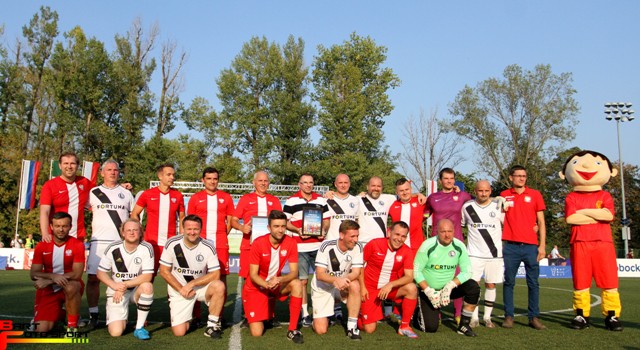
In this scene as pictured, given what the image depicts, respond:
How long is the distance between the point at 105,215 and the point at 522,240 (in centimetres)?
556

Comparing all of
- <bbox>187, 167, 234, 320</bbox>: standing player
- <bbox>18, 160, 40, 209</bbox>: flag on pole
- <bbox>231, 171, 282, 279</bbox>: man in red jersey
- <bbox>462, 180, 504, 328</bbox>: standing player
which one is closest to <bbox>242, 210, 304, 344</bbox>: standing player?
<bbox>231, 171, 282, 279</bbox>: man in red jersey

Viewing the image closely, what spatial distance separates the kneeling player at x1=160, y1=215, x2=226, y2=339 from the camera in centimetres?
645

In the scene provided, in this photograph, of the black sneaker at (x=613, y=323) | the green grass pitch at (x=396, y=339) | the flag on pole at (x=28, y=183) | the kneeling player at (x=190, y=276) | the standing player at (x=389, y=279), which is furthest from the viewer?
the flag on pole at (x=28, y=183)

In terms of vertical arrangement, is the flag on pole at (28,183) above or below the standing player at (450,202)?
above

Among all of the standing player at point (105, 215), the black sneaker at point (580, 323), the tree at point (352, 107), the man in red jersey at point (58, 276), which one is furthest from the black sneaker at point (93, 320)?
the tree at point (352, 107)

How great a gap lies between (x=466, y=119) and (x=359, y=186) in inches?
388

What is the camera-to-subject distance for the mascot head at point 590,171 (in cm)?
765

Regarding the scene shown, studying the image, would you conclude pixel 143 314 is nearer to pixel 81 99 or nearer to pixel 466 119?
pixel 81 99

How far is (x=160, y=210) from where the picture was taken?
7512 mm

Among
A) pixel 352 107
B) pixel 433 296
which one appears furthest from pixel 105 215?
pixel 352 107

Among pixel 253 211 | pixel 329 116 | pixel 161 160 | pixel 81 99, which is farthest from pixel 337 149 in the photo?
pixel 253 211

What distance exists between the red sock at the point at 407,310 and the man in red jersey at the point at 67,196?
4.20 m

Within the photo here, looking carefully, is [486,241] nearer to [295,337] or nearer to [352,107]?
[295,337]

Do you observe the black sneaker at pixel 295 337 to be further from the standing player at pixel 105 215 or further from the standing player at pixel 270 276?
the standing player at pixel 105 215
